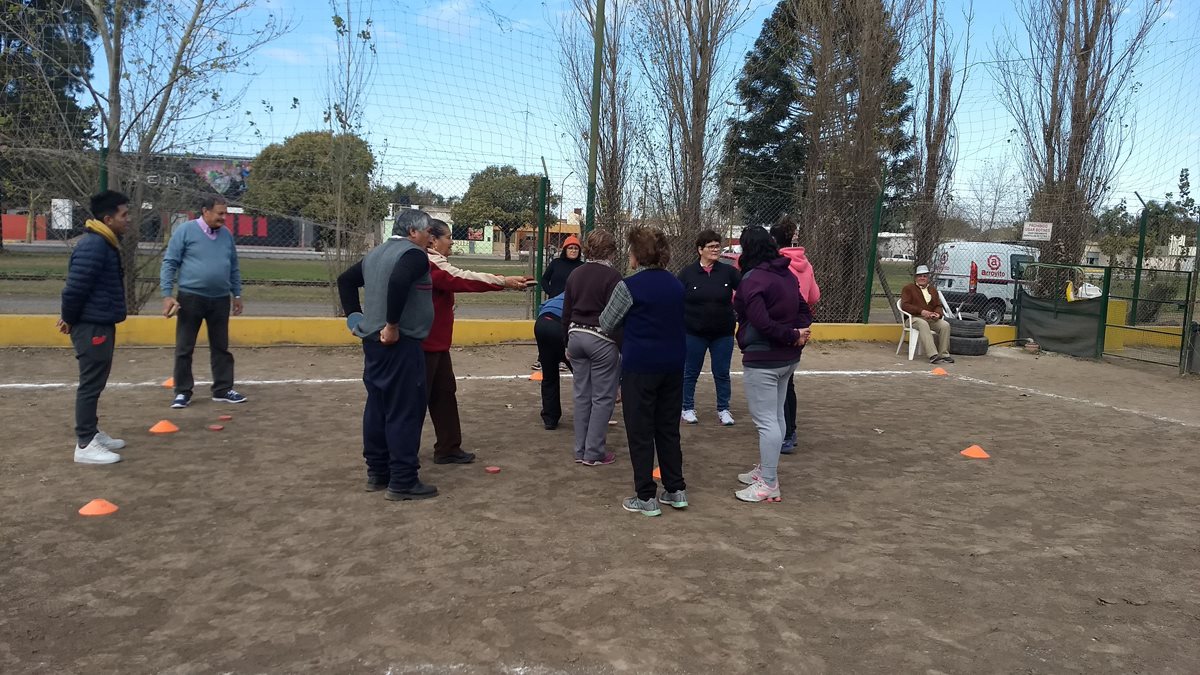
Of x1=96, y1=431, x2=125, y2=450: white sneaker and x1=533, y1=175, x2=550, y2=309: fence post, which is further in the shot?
x1=533, y1=175, x2=550, y2=309: fence post

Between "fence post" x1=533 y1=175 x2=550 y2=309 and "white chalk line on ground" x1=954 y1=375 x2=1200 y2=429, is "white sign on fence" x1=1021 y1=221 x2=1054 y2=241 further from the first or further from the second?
"fence post" x1=533 y1=175 x2=550 y2=309

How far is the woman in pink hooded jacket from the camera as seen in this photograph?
575cm

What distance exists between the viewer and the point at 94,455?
5.15m

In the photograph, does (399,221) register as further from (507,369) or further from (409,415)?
(507,369)

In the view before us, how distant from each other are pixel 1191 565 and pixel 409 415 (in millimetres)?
4233

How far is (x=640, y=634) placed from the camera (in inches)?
124

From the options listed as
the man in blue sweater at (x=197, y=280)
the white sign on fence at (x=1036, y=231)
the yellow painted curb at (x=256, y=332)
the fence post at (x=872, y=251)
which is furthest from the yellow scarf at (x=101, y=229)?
the white sign on fence at (x=1036, y=231)

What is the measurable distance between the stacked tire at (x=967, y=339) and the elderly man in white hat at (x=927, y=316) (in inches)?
15.0

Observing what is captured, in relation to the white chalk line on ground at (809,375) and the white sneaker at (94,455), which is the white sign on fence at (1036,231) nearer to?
the white chalk line on ground at (809,375)

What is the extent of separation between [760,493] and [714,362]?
81.6 inches

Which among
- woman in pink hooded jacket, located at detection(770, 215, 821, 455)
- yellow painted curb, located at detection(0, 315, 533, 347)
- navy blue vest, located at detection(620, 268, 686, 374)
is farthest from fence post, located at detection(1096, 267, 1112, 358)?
navy blue vest, located at detection(620, 268, 686, 374)

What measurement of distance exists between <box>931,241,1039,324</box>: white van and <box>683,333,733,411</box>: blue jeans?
12.8 metres

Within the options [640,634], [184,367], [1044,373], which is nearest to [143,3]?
[184,367]

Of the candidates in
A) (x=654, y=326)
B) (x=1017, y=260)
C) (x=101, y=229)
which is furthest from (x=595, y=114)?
(x=1017, y=260)
